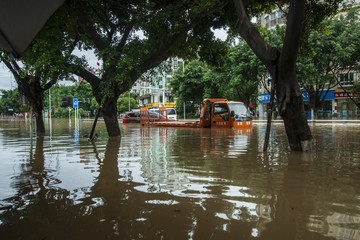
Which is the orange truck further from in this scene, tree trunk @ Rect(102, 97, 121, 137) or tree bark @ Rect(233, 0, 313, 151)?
tree bark @ Rect(233, 0, 313, 151)

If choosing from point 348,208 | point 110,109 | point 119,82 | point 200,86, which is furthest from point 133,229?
point 200,86

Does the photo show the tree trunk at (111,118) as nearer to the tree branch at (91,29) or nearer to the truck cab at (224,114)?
the tree branch at (91,29)

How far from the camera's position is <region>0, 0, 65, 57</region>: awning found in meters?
3.18

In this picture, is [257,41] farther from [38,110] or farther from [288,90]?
[38,110]

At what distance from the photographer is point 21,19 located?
349cm

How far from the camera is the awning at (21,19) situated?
318cm

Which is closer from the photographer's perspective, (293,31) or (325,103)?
(293,31)

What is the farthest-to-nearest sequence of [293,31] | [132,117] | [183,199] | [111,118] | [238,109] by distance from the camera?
[132,117], [238,109], [111,118], [293,31], [183,199]

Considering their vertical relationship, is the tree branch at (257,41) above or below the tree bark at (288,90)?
above

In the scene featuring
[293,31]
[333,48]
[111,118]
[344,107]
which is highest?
[333,48]

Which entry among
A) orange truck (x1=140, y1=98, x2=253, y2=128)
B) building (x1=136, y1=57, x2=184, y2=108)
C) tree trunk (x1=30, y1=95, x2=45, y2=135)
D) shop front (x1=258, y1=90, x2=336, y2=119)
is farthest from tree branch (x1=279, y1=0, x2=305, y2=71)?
shop front (x1=258, y1=90, x2=336, y2=119)

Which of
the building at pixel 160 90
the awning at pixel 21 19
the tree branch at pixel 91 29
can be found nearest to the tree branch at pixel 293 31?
the awning at pixel 21 19

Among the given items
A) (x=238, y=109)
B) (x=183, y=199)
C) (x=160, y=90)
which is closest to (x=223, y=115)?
(x=238, y=109)

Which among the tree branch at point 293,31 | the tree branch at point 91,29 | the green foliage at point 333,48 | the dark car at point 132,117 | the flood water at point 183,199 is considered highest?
the green foliage at point 333,48
